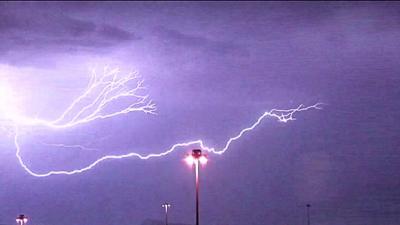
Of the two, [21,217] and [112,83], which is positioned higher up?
[112,83]

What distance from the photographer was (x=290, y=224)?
50.7 metres

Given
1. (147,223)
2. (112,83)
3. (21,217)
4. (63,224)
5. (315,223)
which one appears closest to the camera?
(112,83)

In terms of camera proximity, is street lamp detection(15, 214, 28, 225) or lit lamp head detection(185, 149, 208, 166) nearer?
lit lamp head detection(185, 149, 208, 166)

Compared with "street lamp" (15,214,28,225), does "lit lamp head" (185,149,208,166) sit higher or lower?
higher

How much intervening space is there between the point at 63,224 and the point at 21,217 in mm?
9726

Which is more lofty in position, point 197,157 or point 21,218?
point 197,157

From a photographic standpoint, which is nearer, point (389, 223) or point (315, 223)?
point (389, 223)

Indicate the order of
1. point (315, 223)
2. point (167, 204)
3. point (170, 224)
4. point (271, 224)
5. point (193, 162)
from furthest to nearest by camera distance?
1. point (170, 224)
2. point (315, 223)
3. point (271, 224)
4. point (167, 204)
5. point (193, 162)

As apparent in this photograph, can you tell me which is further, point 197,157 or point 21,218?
point 21,218

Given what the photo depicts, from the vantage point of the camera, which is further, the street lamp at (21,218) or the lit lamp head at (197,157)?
the street lamp at (21,218)

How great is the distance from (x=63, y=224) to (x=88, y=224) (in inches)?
235

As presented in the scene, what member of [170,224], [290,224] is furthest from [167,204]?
[170,224]

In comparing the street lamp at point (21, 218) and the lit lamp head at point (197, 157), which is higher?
the lit lamp head at point (197, 157)

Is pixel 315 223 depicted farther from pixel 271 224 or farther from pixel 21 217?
pixel 21 217
